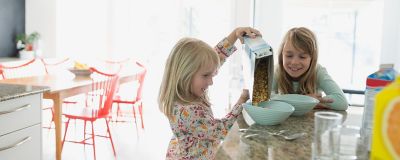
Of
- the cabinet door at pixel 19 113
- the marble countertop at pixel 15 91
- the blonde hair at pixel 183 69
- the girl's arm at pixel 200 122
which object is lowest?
the cabinet door at pixel 19 113

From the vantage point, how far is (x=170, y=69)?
4.75ft

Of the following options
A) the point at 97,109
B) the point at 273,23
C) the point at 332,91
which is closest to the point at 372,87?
the point at 332,91

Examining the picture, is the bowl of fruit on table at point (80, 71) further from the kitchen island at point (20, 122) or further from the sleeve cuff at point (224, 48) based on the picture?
the sleeve cuff at point (224, 48)

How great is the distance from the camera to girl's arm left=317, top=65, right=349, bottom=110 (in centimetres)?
165

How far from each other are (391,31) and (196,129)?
10.7 feet

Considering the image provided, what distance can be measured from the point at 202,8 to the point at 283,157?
4417 millimetres

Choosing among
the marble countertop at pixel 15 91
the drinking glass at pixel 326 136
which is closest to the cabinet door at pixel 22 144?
the marble countertop at pixel 15 91

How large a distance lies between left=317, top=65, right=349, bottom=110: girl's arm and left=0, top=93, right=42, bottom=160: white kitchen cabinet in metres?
1.55

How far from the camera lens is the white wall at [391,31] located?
12.9 feet

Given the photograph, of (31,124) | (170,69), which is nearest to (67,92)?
(31,124)

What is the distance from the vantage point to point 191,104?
1.39 meters

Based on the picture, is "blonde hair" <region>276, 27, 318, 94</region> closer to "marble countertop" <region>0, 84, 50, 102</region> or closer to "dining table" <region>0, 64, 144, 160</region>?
"marble countertop" <region>0, 84, 50, 102</region>

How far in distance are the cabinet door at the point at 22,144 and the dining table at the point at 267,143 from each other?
1.32 metres

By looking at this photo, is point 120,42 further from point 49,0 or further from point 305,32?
point 305,32
